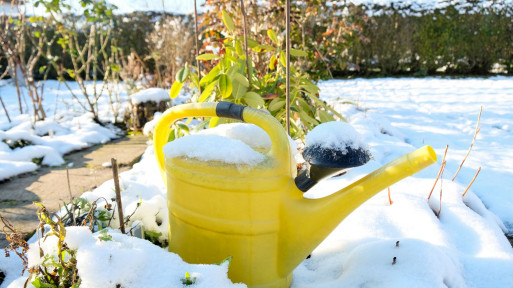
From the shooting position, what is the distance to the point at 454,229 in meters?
1.14

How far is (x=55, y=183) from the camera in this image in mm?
1865

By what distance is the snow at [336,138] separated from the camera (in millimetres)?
725

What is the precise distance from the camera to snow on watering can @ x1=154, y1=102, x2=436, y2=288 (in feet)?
2.45

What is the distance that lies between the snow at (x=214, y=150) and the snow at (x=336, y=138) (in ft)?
0.40

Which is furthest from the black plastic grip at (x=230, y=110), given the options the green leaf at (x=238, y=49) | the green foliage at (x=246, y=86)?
the green leaf at (x=238, y=49)

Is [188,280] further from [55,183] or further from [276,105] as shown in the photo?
[55,183]

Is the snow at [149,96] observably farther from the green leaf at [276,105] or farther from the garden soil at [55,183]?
the green leaf at [276,105]

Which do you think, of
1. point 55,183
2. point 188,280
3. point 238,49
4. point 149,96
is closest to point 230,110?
point 188,280

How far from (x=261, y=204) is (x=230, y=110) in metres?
0.22

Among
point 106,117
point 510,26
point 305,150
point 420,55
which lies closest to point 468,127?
point 305,150

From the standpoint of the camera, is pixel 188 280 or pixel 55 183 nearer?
pixel 188 280

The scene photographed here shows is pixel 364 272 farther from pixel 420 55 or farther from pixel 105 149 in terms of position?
A: pixel 420 55

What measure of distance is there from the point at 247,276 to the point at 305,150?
31 cm

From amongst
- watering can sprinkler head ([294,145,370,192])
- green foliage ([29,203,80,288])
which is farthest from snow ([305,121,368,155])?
green foliage ([29,203,80,288])
